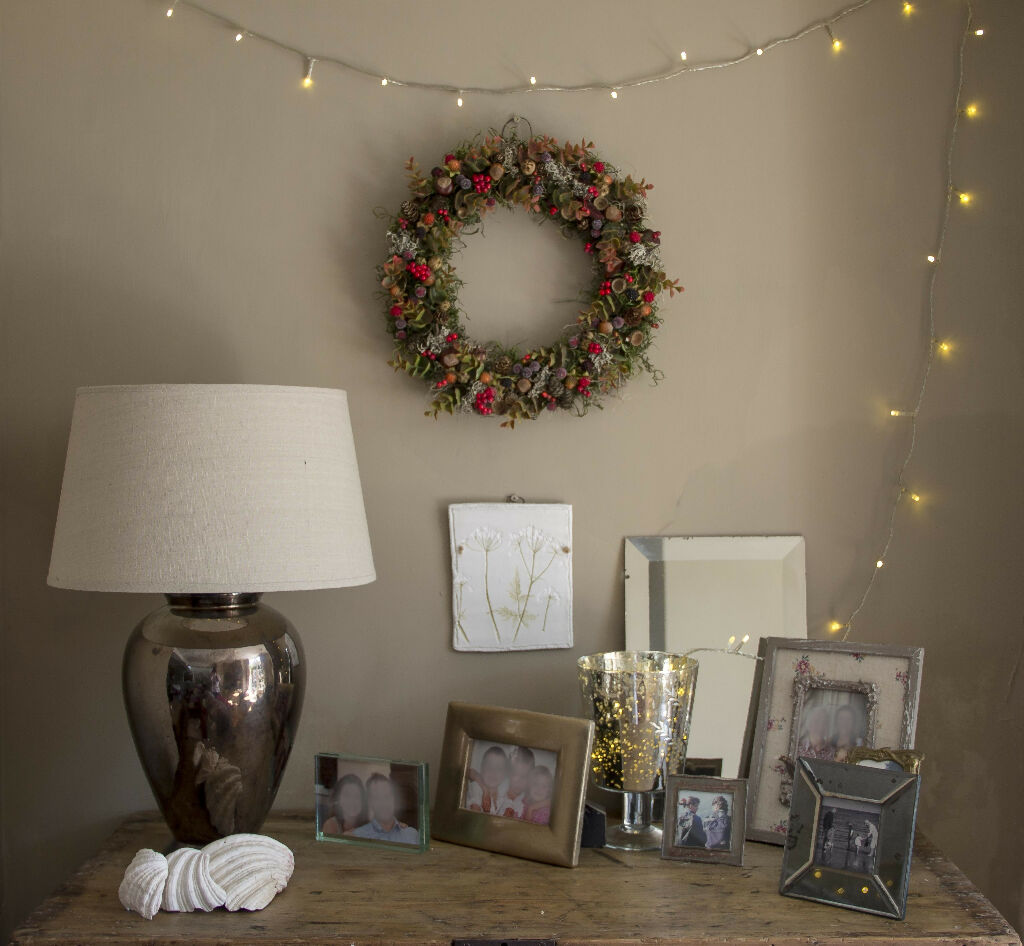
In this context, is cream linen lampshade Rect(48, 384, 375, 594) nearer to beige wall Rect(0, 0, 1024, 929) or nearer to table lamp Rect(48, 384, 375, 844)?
table lamp Rect(48, 384, 375, 844)

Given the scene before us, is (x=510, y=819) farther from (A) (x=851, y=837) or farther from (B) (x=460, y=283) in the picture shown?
(B) (x=460, y=283)

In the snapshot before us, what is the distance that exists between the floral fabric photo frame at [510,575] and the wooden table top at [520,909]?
406 mm

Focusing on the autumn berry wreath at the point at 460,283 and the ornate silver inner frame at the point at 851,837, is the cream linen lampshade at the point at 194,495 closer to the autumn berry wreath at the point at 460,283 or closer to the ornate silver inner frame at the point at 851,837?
the autumn berry wreath at the point at 460,283

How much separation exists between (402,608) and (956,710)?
1039 mm

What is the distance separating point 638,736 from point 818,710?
0.29 metres

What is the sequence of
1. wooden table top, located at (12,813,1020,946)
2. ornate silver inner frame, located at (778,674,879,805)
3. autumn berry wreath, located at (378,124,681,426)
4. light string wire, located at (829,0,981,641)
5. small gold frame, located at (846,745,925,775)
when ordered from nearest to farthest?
wooden table top, located at (12,813,1020,946), small gold frame, located at (846,745,925,775), ornate silver inner frame, located at (778,674,879,805), autumn berry wreath, located at (378,124,681,426), light string wire, located at (829,0,981,641)

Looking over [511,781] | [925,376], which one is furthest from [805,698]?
[925,376]

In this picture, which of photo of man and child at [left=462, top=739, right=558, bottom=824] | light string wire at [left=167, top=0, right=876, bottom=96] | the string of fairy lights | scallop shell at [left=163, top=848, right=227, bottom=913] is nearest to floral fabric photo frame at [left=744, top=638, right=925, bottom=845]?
the string of fairy lights

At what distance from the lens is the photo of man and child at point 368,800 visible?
1512mm

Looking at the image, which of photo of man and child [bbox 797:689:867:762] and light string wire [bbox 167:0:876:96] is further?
light string wire [bbox 167:0:876:96]

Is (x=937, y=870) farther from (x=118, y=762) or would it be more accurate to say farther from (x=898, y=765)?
(x=118, y=762)

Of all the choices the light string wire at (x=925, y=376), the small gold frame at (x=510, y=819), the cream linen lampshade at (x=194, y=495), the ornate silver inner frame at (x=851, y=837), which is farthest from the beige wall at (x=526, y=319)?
the ornate silver inner frame at (x=851, y=837)

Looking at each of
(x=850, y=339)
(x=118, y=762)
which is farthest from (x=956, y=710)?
(x=118, y=762)

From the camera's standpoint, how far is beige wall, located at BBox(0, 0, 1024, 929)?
174 centimetres
